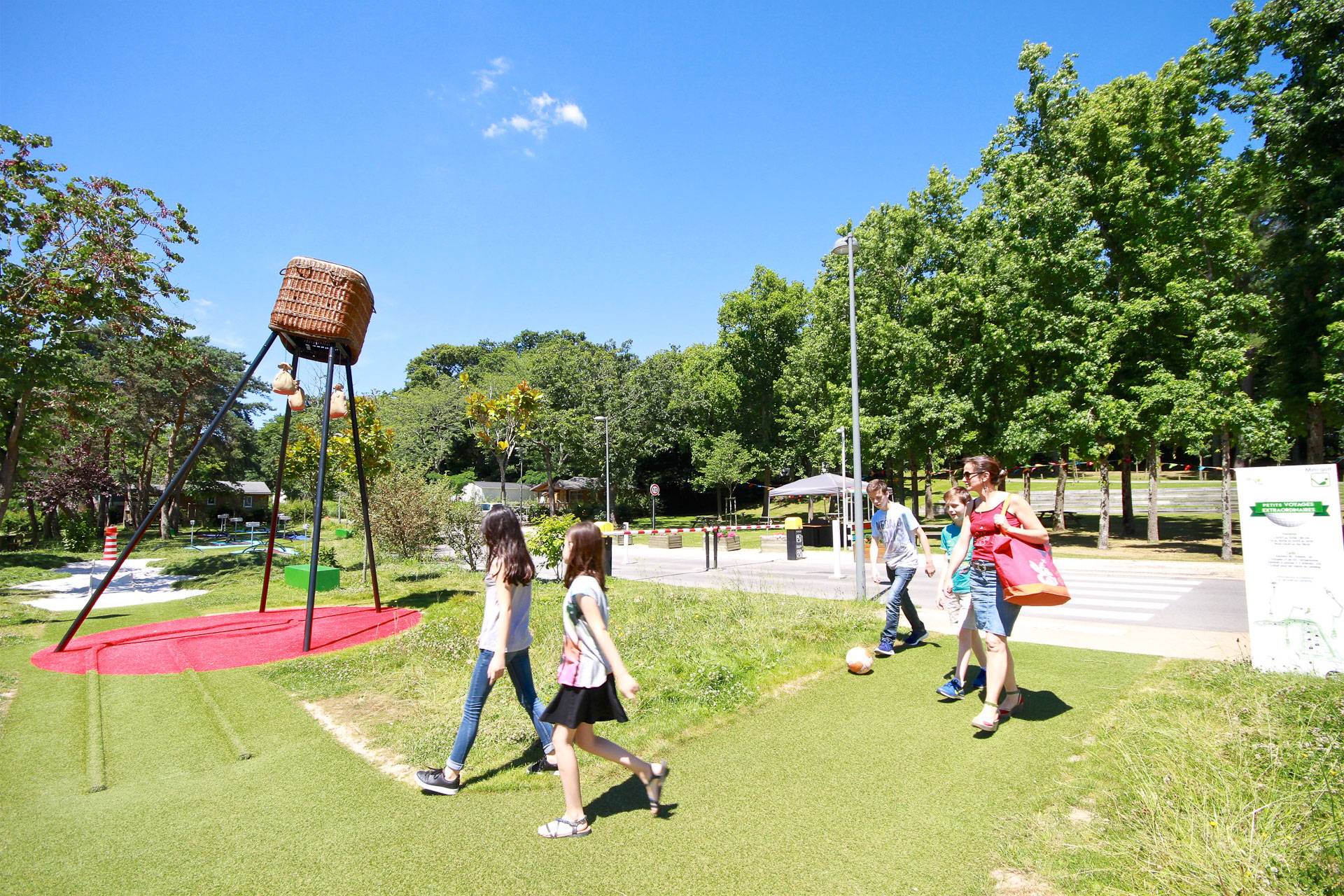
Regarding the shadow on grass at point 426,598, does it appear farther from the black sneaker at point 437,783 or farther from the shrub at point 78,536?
the shrub at point 78,536

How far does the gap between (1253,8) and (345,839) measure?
81.5ft

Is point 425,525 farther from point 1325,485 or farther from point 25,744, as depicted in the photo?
point 1325,485

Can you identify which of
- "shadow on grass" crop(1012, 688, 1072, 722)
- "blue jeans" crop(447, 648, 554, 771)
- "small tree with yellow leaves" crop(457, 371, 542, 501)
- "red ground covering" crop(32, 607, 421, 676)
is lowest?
"red ground covering" crop(32, 607, 421, 676)

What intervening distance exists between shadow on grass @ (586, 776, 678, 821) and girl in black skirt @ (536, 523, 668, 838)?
0.70ft

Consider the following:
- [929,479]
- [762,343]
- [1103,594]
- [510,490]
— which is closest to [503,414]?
[762,343]

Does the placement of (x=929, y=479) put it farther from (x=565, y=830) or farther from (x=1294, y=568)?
(x=565, y=830)

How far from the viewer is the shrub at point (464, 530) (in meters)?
14.6

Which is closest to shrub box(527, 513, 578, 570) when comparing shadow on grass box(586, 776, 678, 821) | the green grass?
shadow on grass box(586, 776, 678, 821)

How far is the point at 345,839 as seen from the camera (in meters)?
3.45

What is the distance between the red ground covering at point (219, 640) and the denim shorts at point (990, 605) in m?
7.32

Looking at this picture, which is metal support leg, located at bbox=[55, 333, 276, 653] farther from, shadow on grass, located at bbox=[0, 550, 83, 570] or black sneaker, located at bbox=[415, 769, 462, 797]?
shadow on grass, located at bbox=[0, 550, 83, 570]

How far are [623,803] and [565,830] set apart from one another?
0.50m

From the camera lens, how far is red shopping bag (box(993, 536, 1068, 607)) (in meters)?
4.52

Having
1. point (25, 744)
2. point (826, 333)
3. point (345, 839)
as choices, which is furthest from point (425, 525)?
point (826, 333)
